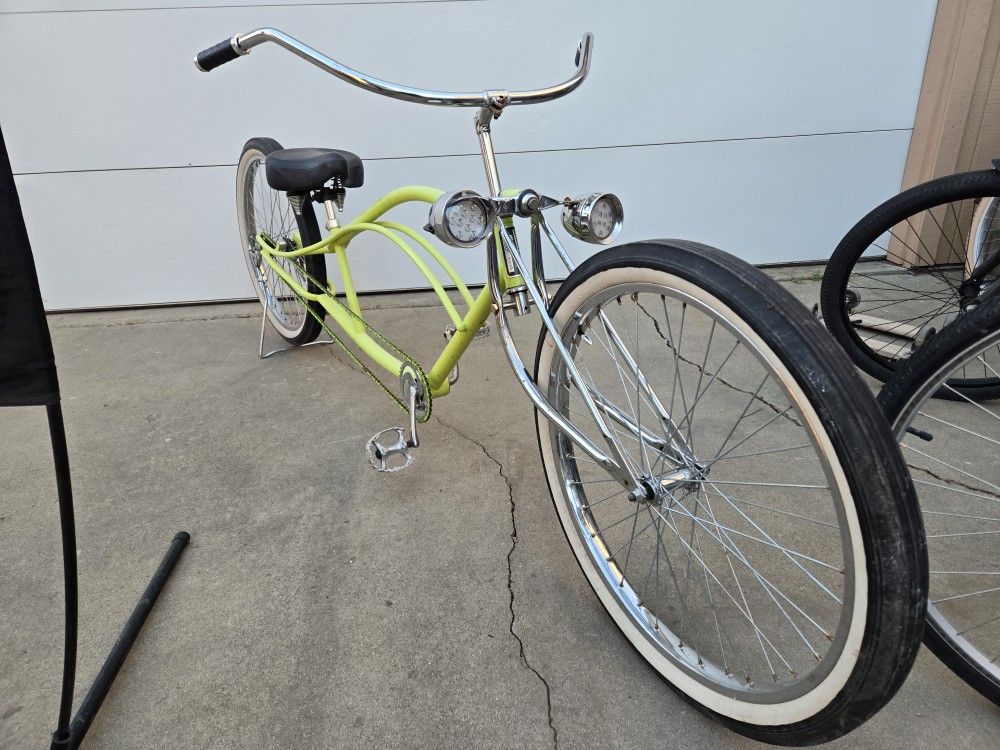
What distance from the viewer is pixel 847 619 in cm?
101

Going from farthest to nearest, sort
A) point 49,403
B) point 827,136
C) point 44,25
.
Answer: point 827,136
point 44,25
point 49,403

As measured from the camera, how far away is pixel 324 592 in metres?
1.67

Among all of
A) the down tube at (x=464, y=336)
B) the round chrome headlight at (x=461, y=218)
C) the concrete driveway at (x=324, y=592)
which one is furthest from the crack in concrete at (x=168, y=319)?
the round chrome headlight at (x=461, y=218)

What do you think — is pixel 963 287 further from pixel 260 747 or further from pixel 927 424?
pixel 260 747

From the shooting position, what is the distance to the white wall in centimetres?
318

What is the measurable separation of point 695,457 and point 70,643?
4.59ft

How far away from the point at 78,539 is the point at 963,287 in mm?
2886

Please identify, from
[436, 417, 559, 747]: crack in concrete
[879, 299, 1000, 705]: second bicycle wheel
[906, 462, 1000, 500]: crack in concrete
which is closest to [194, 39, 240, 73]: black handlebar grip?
[436, 417, 559, 747]: crack in concrete

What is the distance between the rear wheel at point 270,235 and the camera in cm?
281

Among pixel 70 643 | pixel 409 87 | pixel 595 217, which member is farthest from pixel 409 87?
pixel 70 643

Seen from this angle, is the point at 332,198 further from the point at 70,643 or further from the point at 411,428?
the point at 70,643

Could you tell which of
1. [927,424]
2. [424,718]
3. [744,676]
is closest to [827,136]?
[927,424]

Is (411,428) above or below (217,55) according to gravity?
below

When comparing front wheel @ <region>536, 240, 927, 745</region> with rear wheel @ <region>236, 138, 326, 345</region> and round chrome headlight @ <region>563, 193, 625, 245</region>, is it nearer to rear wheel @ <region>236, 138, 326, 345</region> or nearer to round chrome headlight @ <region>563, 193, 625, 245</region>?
round chrome headlight @ <region>563, 193, 625, 245</region>
